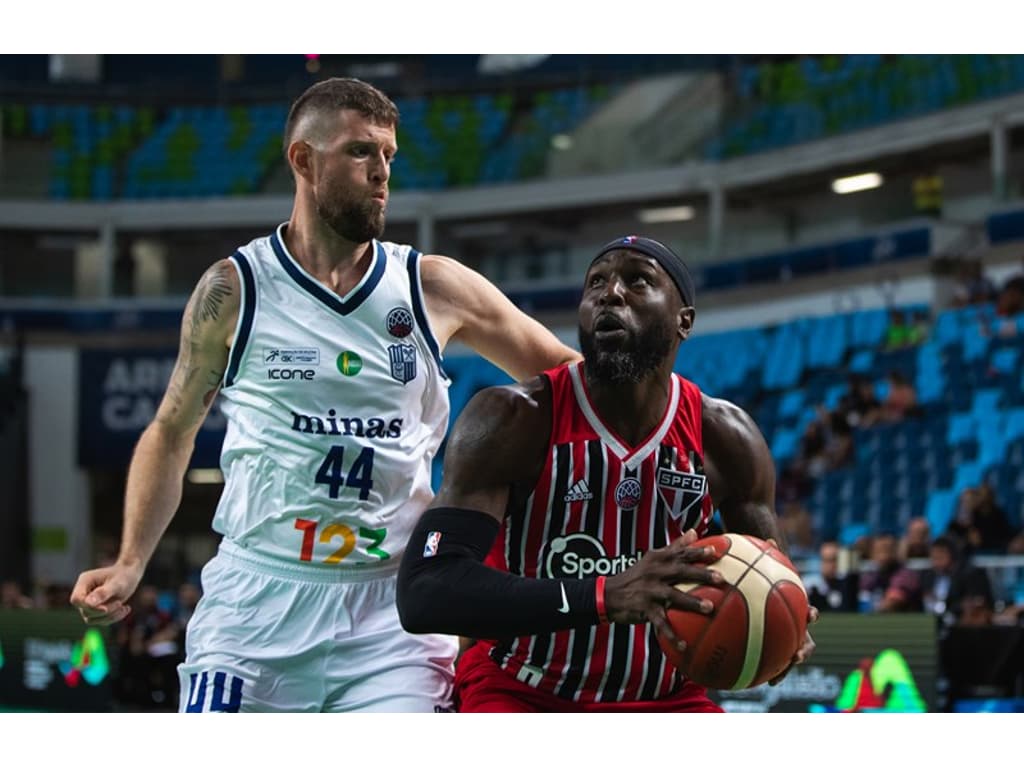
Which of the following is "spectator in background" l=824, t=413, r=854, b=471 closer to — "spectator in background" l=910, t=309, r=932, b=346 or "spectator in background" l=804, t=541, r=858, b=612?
"spectator in background" l=910, t=309, r=932, b=346

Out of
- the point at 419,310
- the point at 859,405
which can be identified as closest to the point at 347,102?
the point at 419,310

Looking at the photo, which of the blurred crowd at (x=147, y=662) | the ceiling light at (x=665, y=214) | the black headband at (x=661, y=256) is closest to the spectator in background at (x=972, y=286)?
the ceiling light at (x=665, y=214)

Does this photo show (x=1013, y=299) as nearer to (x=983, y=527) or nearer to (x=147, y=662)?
(x=983, y=527)

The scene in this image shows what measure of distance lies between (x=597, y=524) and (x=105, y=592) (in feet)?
4.70

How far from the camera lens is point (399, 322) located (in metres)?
4.10

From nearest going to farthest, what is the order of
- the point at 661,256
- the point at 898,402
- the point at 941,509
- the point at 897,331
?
1. the point at 661,256
2. the point at 941,509
3. the point at 898,402
4. the point at 897,331

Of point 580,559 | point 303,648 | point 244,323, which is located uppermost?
point 244,323

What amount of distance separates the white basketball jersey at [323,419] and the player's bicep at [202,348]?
0.05m

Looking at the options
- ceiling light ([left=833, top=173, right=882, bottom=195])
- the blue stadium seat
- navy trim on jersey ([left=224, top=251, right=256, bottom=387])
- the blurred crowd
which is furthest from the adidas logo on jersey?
ceiling light ([left=833, top=173, right=882, bottom=195])

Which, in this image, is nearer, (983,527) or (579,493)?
(579,493)

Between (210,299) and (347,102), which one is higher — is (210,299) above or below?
below

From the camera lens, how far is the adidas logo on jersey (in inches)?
144

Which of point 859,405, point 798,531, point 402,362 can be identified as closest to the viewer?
point 402,362
